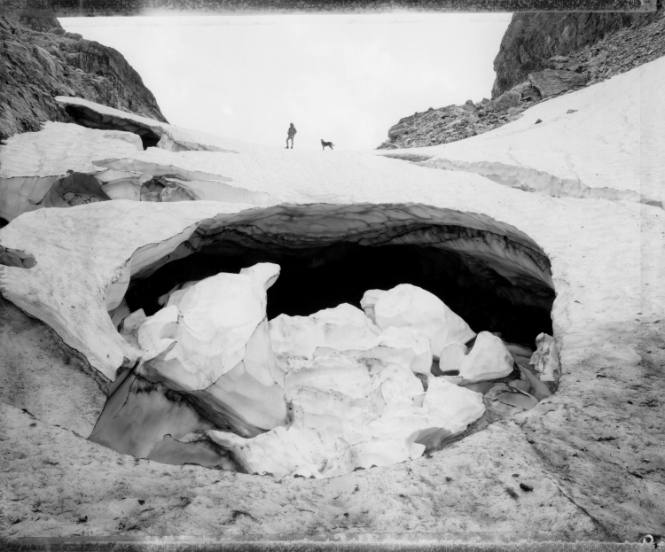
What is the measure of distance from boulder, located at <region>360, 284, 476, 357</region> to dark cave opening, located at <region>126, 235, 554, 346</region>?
98cm

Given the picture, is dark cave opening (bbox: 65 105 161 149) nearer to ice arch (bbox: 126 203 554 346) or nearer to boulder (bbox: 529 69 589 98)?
ice arch (bbox: 126 203 554 346)

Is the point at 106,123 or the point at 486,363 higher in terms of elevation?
the point at 106,123

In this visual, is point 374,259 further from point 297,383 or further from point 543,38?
point 543,38

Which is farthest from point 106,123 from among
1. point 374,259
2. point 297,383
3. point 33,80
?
point 297,383

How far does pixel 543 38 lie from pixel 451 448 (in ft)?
69.7

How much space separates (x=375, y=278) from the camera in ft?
20.0

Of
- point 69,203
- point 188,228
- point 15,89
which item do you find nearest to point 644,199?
point 188,228

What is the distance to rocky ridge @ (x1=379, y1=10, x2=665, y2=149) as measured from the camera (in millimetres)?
9828

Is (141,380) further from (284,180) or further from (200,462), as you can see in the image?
(284,180)

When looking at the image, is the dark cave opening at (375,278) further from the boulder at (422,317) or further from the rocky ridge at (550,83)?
the rocky ridge at (550,83)

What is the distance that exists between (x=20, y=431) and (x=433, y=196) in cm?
360

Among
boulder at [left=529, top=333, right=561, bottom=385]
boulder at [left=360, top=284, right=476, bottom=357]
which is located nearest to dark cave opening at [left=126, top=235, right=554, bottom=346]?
boulder at [left=529, top=333, right=561, bottom=385]

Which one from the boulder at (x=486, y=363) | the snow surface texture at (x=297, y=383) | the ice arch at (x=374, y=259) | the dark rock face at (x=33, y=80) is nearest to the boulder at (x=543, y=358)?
the boulder at (x=486, y=363)

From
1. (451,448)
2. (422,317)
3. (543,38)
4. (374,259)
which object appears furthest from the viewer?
(543,38)
